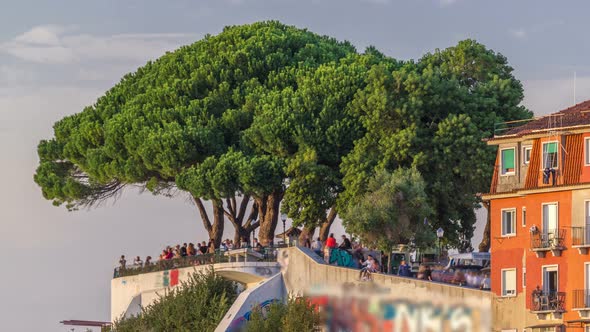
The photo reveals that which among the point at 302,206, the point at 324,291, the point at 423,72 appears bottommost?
the point at 324,291

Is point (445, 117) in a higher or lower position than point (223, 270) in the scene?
higher

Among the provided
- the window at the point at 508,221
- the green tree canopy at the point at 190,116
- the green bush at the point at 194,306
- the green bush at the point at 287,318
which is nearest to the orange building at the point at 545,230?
the window at the point at 508,221

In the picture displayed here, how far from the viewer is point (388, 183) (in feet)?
278

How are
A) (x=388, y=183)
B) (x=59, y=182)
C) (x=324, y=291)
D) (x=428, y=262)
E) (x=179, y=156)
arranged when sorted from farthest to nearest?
(x=59, y=182), (x=179, y=156), (x=388, y=183), (x=428, y=262), (x=324, y=291)

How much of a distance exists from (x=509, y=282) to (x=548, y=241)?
3.14 m

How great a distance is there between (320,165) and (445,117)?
25.6 ft

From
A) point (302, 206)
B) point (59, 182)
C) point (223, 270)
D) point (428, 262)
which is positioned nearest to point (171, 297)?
point (223, 270)

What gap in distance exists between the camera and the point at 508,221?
246 ft

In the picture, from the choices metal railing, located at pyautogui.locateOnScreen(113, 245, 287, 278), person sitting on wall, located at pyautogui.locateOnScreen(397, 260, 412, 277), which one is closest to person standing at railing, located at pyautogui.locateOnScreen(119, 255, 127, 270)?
metal railing, located at pyautogui.locateOnScreen(113, 245, 287, 278)

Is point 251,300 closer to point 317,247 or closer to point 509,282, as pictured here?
point 317,247

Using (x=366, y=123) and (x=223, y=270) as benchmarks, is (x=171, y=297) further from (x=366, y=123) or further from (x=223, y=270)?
(x=366, y=123)

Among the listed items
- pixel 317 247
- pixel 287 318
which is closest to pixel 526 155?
pixel 287 318

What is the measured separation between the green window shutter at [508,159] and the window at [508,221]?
8.04 feet

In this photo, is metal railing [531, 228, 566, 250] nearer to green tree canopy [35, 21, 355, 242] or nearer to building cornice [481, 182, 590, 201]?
building cornice [481, 182, 590, 201]
